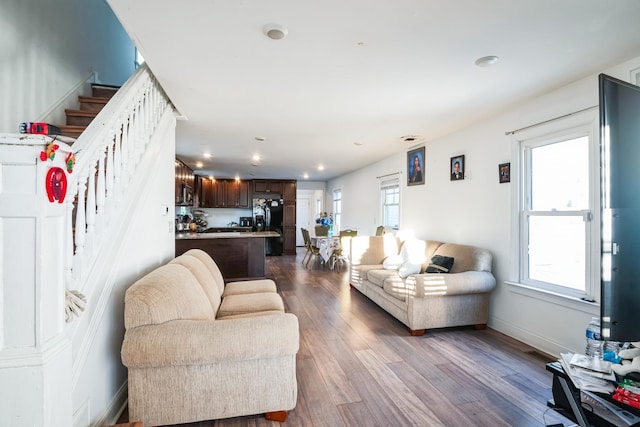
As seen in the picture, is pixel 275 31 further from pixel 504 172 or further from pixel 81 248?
pixel 504 172

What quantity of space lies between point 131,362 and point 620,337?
2.35 m

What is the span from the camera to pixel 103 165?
1710 mm

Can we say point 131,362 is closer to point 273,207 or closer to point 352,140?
point 352,140

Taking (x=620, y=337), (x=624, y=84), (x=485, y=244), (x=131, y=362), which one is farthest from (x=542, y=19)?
(x=131, y=362)

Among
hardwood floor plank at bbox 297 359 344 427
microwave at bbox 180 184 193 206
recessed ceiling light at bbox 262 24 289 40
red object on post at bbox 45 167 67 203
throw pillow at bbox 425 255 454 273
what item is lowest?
hardwood floor plank at bbox 297 359 344 427

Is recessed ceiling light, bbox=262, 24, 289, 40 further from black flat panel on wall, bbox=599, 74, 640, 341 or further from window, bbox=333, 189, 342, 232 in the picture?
window, bbox=333, 189, 342, 232

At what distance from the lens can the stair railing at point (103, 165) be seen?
1464 millimetres

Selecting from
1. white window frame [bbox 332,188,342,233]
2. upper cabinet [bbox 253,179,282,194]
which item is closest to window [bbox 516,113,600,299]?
white window frame [bbox 332,188,342,233]

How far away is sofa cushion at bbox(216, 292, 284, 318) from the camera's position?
8.00ft

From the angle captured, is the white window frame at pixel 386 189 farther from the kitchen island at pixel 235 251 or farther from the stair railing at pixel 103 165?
the stair railing at pixel 103 165

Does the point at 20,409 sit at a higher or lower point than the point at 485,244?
lower

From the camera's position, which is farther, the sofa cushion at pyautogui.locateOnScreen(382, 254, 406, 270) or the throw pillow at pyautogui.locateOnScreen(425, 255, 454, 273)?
the sofa cushion at pyautogui.locateOnScreen(382, 254, 406, 270)

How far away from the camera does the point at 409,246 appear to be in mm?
4102

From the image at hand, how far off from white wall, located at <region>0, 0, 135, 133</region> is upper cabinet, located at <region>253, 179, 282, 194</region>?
531cm
